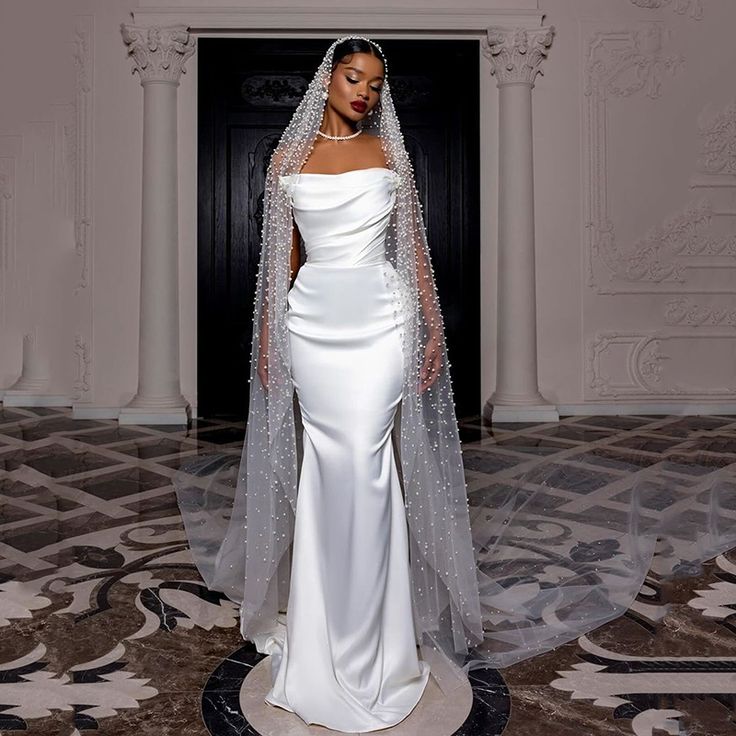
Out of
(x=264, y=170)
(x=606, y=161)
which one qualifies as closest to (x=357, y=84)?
(x=264, y=170)

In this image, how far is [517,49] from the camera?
23.3 ft

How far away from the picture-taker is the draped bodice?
2.23m

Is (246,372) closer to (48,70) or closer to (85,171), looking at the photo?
(85,171)

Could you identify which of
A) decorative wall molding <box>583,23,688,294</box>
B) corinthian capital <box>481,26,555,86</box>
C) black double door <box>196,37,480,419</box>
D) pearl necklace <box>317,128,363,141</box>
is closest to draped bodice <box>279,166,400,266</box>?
→ pearl necklace <box>317,128,363,141</box>

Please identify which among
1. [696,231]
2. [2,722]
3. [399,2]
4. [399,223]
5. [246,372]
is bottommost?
[2,722]

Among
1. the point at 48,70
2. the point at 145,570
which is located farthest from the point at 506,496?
the point at 48,70

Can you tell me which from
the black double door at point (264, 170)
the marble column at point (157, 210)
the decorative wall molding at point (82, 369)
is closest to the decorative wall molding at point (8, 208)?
the decorative wall molding at point (82, 369)

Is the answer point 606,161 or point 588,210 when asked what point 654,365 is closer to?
point 588,210

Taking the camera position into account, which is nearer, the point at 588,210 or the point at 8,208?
the point at 588,210

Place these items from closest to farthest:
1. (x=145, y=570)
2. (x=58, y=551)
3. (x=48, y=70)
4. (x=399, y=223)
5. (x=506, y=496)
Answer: (x=399, y=223), (x=145, y=570), (x=58, y=551), (x=506, y=496), (x=48, y=70)

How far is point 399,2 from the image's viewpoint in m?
7.13

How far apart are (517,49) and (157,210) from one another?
347cm

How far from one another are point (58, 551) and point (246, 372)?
4079 millimetres

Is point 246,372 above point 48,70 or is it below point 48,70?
below
